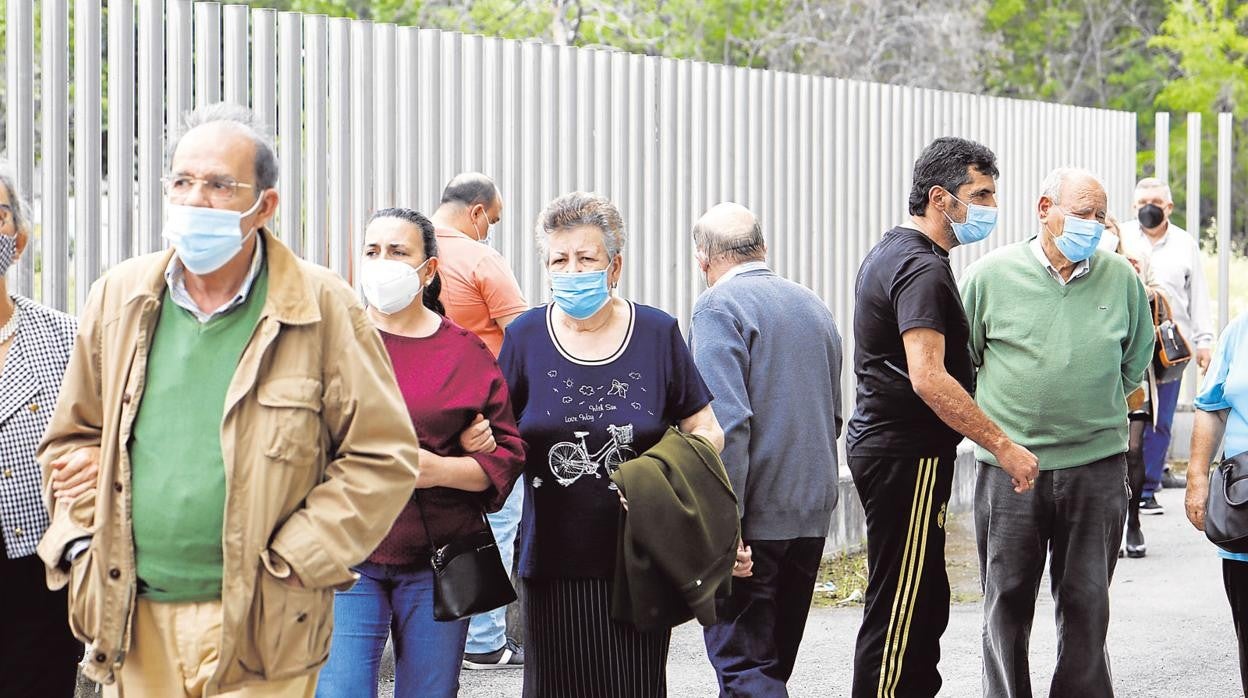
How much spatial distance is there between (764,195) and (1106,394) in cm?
424

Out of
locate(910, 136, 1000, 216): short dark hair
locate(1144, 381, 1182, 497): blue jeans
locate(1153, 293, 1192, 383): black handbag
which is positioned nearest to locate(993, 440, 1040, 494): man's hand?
locate(910, 136, 1000, 216): short dark hair

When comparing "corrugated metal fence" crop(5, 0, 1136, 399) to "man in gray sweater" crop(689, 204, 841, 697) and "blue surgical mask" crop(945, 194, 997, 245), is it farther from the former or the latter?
"blue surgical mask" crop(945, 194, 997, 245)

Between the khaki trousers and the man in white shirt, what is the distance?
28.1 feet

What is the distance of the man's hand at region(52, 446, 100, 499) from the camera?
11.6ft

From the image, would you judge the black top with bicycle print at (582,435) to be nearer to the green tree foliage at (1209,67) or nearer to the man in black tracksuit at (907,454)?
the man in black tracksuit at (907,454)

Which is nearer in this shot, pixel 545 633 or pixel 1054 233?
pixel 545 633

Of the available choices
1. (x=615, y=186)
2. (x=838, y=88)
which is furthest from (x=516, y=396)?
(x=838, y=88)

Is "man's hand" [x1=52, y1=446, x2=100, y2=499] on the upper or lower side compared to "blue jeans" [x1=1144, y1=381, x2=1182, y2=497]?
upper

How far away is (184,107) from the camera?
632 centimetres

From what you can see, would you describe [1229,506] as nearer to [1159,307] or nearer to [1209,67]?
[1159,307]

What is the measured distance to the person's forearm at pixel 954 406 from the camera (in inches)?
213

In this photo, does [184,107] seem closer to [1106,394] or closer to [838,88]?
[1106,394]

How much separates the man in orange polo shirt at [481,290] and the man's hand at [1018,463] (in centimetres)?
208

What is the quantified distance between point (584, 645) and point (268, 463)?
5.02 ft
